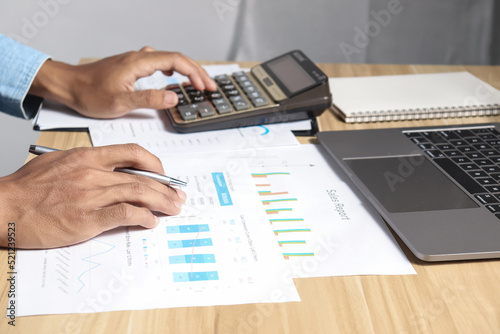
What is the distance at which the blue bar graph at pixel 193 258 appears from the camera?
0.57m

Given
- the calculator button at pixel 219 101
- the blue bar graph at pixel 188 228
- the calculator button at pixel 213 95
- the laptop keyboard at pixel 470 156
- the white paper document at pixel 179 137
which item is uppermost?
the calculator button at pixel 219 101

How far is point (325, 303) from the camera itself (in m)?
0.53

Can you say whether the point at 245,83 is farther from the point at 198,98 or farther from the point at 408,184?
the point at 408,184

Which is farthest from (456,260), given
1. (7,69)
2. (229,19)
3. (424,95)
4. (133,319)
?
(229,19)

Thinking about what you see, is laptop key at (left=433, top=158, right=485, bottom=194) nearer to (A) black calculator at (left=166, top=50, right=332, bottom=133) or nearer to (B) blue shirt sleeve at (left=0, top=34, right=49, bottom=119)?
(A) black calculator at (left=166, top=50, right=332, bottom=133)

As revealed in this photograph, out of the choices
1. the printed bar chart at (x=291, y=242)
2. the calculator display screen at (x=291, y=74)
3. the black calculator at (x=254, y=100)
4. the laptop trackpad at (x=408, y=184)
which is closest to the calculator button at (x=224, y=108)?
the black calculator at (x=254, y=100)

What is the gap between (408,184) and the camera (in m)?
0.70

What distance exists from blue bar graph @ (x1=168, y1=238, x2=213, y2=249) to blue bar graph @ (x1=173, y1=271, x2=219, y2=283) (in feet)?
0.14

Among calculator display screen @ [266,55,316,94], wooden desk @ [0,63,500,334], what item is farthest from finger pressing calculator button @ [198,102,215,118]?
wooden desk @ [0,63,500,334]

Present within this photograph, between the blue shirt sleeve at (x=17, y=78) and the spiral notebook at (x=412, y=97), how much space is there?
50cm

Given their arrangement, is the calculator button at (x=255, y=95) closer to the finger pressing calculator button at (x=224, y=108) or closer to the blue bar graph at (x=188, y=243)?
the finger pressing calculator button at (x=224, y=108)

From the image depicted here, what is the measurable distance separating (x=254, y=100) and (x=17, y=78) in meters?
0.39

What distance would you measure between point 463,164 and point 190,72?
1.45 feet

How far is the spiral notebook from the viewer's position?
909mm
